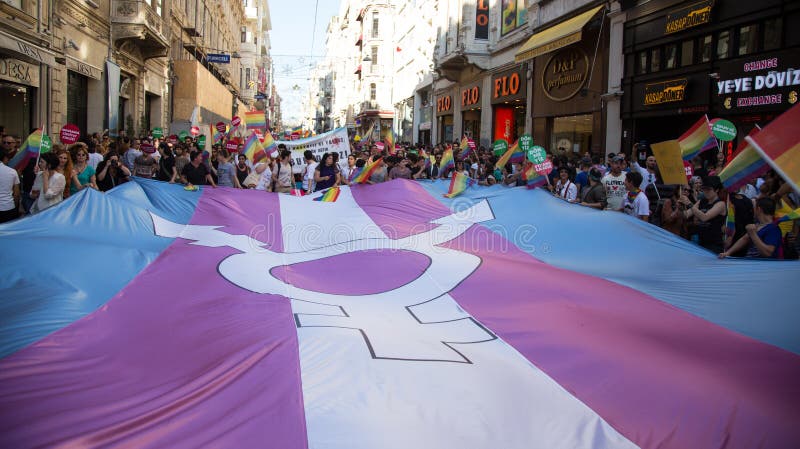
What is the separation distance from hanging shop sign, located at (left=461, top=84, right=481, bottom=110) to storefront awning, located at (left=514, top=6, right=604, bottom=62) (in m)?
7.32

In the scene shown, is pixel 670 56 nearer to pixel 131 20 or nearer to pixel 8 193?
pixel 8 193

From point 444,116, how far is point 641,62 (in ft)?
67.5

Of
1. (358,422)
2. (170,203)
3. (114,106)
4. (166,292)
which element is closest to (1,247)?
(166,292)

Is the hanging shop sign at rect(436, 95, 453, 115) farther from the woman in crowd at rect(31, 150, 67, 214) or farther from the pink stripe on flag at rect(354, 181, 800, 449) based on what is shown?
the pink stripe on flag at rect(354, 181, 800, 449)

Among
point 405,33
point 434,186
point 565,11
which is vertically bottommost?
point 434,186

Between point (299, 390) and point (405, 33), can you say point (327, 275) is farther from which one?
point (405, 33)

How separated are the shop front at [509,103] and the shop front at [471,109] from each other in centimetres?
181

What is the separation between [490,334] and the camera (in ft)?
16.2

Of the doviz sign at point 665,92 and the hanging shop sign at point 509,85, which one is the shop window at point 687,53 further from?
the hanging shop sign at point 509,85

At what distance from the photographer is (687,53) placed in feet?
51.8

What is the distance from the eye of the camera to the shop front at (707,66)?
12.7m

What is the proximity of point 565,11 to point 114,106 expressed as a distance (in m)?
16.0

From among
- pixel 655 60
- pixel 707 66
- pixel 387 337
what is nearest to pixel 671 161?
pixel 387 337

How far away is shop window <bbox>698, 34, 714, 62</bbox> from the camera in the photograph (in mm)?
14905
